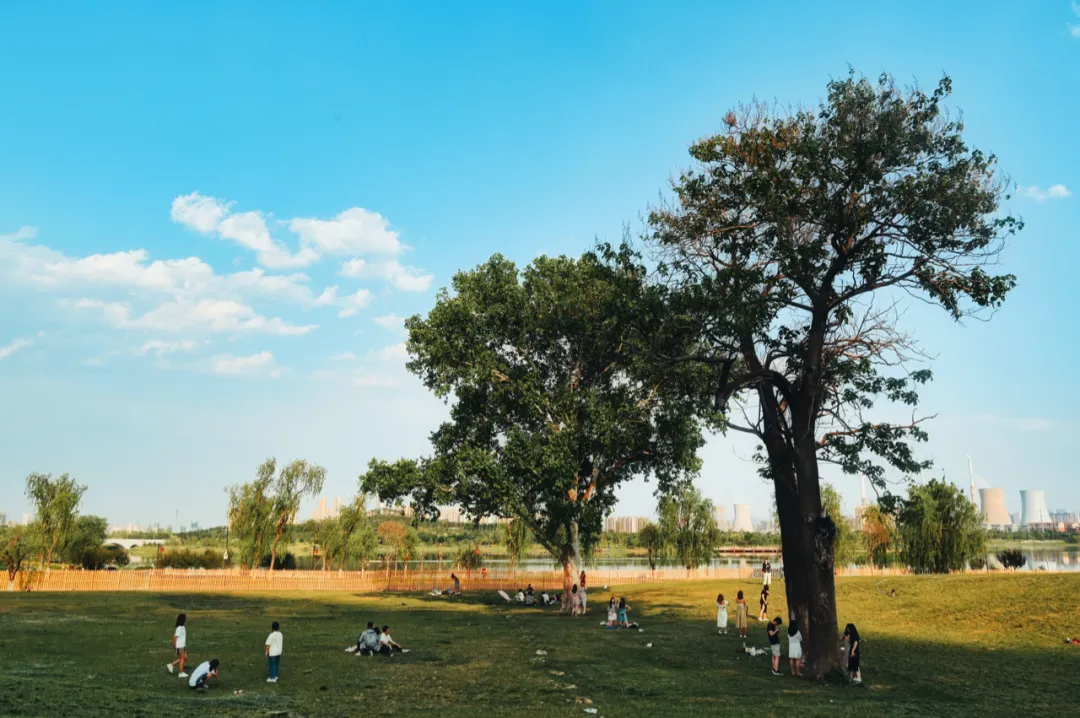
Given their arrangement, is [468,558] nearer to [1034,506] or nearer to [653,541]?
[653,541]

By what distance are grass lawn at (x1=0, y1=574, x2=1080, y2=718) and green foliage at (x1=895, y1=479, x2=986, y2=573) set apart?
19400 millimetres

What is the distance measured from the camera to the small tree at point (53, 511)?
58594mm

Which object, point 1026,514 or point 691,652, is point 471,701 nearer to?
point 691,652

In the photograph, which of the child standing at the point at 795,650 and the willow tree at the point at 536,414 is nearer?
the child standing at the point at 795,650

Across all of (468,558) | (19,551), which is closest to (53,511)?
(19,551)

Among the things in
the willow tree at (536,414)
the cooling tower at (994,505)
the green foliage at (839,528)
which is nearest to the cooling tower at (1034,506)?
the cooling tower at (994,505)

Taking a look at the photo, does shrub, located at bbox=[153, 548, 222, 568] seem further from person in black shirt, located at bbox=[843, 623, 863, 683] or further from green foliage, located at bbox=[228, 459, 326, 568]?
person in black shirt, located at bbox=[843, 623, 863, 683]

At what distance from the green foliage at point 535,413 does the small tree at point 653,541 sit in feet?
109

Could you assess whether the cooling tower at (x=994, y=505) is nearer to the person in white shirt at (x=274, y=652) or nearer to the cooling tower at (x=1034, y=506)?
the cooling tower at (x=1034, y=506)

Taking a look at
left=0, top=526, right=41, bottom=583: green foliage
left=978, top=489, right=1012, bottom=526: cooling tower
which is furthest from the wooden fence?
left=978, top=489, right=1012, bottom=526: cooling tower

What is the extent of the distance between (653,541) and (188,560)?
49425 mm

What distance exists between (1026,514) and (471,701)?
18135 centimetres

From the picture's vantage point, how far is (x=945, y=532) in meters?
56.4

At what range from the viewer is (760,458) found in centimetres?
2683
